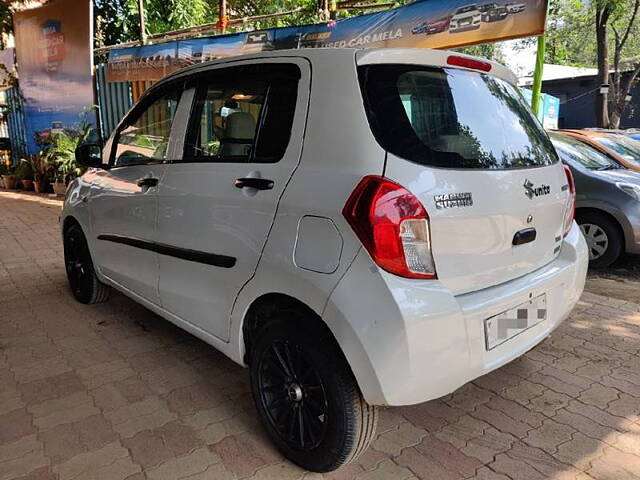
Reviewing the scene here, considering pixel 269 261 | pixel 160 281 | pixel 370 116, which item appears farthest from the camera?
pixel 160 281

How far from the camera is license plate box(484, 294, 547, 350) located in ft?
6.46

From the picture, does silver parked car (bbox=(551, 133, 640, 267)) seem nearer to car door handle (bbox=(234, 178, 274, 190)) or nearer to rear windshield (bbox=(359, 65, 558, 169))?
rear windshield (bbox=(359, 65, 558, 169))

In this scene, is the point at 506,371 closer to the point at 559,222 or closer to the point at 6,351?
the point at 559,222

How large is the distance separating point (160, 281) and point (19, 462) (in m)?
1.07

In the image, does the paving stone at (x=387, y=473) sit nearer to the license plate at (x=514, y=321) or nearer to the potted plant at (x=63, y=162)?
the license plate at (x=514, y=321)

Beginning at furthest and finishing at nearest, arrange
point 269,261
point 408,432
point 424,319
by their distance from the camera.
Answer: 1. point 408,432
2. point 269,261
3. point 424,319

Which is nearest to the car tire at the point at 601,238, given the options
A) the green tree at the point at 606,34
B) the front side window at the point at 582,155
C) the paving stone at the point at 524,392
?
the front side window at the point at 582,155

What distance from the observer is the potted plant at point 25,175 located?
11570mm

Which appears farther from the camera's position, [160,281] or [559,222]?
[160,281]

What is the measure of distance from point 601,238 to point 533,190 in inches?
141

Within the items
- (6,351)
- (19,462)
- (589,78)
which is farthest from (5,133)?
(589,78)

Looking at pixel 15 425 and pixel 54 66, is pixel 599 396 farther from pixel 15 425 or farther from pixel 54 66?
pixel 54 66

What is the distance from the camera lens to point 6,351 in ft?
11.0

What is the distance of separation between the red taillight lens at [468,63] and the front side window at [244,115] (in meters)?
0.68
